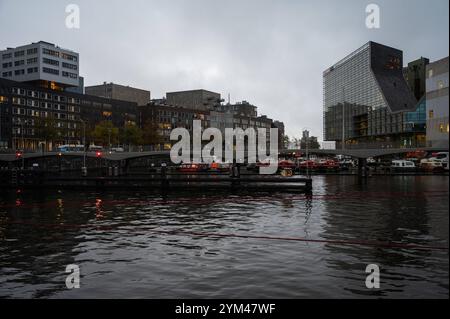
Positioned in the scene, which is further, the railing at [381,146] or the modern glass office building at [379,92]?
the modern glass office building at [379,92]

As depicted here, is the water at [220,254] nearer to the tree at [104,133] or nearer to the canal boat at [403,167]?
the canal boat at [403,167]

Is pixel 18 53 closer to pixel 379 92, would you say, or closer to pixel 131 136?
pixel 131 136

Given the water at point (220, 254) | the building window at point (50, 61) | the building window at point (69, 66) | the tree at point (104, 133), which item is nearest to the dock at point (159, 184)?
the water at point (220, 254)

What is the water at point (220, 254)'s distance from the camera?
12305 mm

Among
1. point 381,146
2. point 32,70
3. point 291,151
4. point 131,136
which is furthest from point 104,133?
point 381,146

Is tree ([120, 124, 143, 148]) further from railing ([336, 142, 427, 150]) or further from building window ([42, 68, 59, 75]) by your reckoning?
railing ([336, 142, 427, 150])

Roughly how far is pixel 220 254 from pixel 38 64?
152924 millimetres

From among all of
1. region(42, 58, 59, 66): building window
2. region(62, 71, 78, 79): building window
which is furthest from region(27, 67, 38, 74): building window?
region(62, 71, 78, 79): building window

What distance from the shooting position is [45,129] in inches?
5241

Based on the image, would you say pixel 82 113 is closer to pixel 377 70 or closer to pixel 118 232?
pixel 377 70

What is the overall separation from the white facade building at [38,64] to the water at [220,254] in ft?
439

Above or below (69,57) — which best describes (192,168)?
below

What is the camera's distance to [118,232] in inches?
885

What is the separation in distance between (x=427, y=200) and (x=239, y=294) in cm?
3062
